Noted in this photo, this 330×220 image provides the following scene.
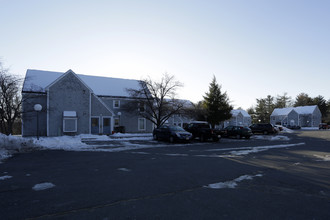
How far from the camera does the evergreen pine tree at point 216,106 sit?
38.2 m

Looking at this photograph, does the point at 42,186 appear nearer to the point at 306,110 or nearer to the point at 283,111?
the point at 306,110

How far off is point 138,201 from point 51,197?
2.03 metres

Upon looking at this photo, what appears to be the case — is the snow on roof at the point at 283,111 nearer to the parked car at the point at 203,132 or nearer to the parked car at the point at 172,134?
the parked car at the point at 203,132

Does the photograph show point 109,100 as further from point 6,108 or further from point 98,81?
point 6,108

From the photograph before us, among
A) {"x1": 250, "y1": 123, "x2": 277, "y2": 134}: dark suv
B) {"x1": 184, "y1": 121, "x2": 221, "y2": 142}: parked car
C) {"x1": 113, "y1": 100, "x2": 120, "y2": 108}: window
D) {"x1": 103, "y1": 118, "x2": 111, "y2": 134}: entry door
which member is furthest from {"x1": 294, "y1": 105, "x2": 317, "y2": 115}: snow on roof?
{"x1": 103, "y1": 118, "x2": 111, "y2": 134}: entry door

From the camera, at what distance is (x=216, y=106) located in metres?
38.6

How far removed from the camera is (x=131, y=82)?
3828cm

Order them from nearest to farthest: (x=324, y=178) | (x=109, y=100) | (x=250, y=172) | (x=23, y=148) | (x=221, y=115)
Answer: (x=324, y=178), (x=250, y=172), (x=23, y=148), (x=109, y=100), (x=221, y=115)

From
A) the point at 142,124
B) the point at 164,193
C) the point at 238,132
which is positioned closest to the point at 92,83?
the point at 142,124

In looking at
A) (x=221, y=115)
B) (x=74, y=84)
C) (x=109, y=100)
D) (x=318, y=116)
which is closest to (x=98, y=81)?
(x=109, y=100)

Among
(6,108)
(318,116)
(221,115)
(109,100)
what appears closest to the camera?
(6,108)

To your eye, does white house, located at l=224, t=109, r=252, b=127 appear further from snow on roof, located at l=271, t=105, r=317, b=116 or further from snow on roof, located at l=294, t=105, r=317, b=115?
snow on roof, located at l=294, t=105, r=317, b=115

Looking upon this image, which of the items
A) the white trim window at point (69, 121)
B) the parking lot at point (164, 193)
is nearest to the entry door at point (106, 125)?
the white trim window at point (69, 121)

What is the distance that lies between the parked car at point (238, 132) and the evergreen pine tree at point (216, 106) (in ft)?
32.4
